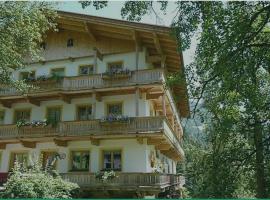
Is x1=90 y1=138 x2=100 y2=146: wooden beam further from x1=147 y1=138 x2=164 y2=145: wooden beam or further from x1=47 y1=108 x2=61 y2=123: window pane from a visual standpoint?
x1=47 y1=108 x2=61 y2=123: window pane

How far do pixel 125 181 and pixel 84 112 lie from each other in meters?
7.20

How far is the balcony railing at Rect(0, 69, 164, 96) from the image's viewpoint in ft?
77.7

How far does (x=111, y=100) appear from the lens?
2544cm

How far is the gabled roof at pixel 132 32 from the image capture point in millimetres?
24281

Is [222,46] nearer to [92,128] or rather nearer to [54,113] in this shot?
[92,128]

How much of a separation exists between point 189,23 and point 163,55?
14777 millimetres

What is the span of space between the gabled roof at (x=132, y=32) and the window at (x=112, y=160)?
5666 millimetres

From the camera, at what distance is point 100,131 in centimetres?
2350

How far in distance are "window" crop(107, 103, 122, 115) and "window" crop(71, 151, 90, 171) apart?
3.24m

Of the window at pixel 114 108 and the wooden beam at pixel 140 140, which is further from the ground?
the window at pixel 114 108

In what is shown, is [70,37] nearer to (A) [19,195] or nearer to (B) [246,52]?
(A) [19,195]

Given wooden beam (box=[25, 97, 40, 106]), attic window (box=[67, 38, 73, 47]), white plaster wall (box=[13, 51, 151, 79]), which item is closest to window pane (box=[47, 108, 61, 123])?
wooden beam (box=[25, 97, 40, 106])

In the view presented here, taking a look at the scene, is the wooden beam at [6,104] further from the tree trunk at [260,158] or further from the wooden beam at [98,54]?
the tree trunk at [260,158]

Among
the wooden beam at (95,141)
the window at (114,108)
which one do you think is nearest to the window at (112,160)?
the wooden beam at (95,141)
